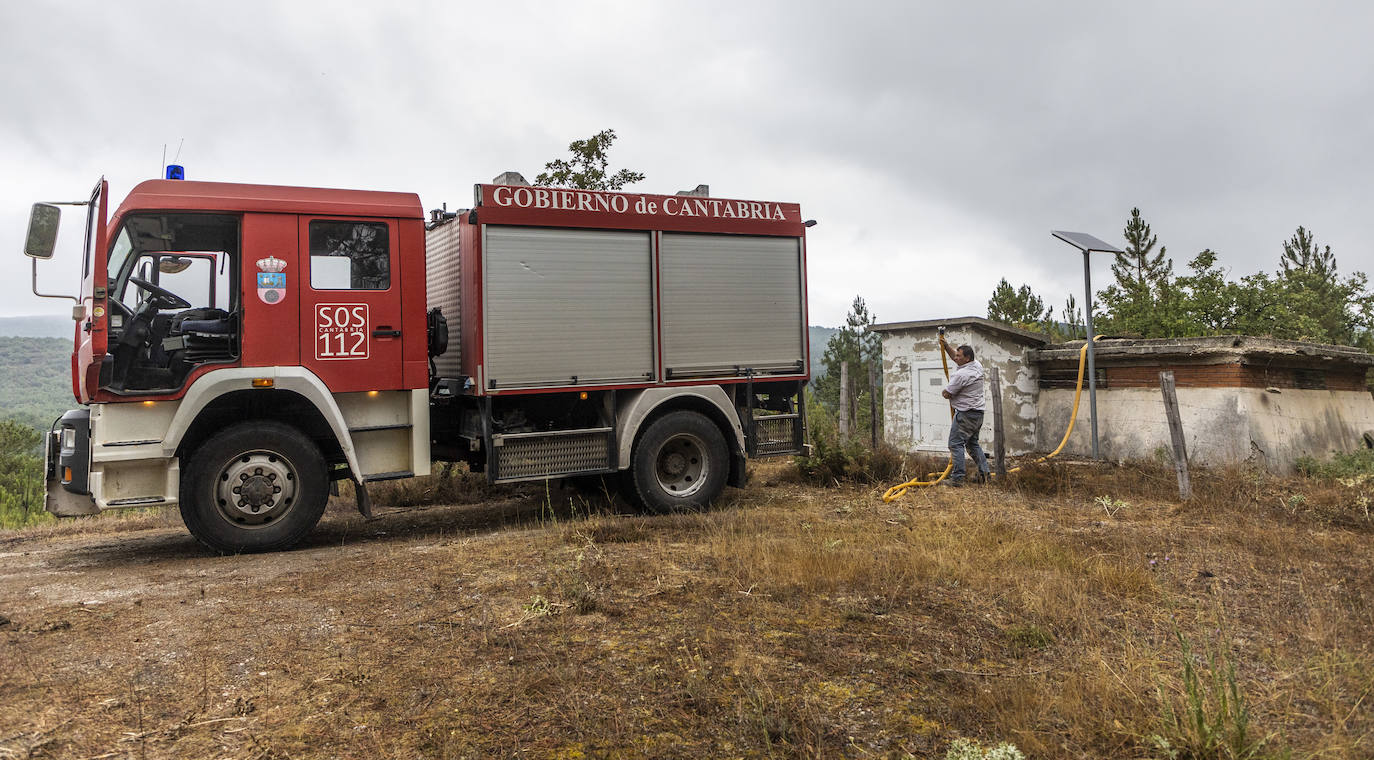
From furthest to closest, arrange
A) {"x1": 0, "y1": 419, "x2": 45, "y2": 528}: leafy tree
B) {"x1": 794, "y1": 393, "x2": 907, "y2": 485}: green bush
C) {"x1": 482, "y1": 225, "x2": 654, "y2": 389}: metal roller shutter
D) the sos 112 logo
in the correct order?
1. {"x1": 0, "y1": 419, "x2": 45, "y2": 528}: leafy tree
2. {"x1": 794, "y1": 393, "x2": 907, "y2": 485}: green bush
3. {"x1": 482, "y1": 225, "x2": 654, "y2": 389}: metal roller shutter
4. the sos 112 logo

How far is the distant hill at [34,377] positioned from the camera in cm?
9624

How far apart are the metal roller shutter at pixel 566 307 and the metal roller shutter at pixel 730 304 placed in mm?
304

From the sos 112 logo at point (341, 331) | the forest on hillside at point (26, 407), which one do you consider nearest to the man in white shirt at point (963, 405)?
the sos 112 logo at point (341, 331)

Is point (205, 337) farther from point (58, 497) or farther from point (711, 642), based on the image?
point (711, 642)

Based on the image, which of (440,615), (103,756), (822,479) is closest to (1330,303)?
(822,479)

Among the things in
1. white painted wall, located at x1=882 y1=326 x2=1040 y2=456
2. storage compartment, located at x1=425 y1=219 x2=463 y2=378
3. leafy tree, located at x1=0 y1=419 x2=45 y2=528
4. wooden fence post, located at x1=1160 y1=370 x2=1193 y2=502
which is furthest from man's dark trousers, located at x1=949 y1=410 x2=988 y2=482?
leafy tree, located at x1=0 y1=419 x2=45 y2=528

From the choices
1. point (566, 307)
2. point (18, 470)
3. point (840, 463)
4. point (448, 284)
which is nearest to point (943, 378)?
point (840, 463)

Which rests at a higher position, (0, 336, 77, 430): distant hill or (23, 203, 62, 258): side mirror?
(0, 336, 77, 430): distant hill

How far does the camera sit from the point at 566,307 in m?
8.16

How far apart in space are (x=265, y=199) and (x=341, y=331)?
4.10 feet

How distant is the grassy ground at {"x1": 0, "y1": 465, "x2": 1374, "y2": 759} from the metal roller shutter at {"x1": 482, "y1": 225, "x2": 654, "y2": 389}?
1.55 metres

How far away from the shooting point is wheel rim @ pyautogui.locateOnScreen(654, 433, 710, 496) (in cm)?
879

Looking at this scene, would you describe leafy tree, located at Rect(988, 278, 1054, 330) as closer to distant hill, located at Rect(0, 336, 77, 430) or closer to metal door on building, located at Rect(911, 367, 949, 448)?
metal door on building, located at Rect(911, 367, 949, 448)

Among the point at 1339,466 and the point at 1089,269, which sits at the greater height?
the point at 1089,269
